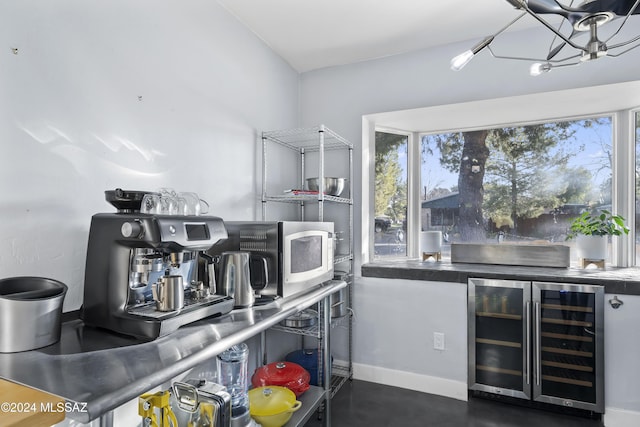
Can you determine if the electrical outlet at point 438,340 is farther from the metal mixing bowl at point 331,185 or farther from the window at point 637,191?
the window at point 637,191

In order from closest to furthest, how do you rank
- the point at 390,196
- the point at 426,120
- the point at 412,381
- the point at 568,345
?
1. the point at 568,345
2. the point at 412,381
3. the point at 426,120
4. the point at 390,196

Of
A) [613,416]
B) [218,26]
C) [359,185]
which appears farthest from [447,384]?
[218,26]

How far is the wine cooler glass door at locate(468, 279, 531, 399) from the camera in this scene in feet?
7.08

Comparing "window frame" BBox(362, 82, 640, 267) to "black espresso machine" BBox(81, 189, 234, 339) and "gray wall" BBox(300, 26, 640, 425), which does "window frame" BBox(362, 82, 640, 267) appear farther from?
"black espresso machine" BBox(81, 189, 234, 339)

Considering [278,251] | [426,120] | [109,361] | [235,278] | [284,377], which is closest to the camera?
[109,361]

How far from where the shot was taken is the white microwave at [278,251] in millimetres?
1582

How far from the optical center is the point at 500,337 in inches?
88.4

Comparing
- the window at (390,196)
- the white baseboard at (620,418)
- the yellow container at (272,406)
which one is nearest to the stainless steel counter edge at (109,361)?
the yellow container at (272,406)

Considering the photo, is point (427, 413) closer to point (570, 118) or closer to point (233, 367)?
point (233, 367)

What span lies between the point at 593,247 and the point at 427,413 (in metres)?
1.50

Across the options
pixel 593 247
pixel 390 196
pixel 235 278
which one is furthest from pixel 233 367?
pixel 593 247

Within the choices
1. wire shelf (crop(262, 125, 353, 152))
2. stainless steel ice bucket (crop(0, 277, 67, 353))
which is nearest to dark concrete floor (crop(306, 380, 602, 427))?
stainless steel ice bucket (crop(0, 277, 67, 353))

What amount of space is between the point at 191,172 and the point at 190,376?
996mm

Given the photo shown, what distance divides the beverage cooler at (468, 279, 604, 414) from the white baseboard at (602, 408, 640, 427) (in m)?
0.05
